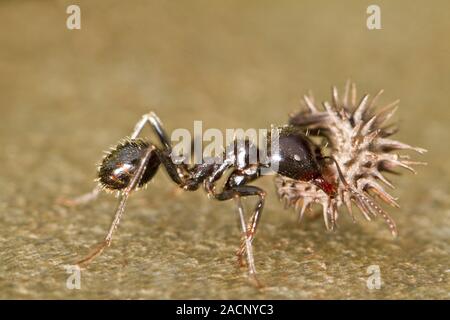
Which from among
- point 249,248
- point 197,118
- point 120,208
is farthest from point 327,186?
point 197,118

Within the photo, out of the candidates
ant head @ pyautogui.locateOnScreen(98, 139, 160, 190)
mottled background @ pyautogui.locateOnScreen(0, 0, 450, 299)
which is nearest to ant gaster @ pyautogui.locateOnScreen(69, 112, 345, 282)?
ant head @ pyautogui.locateOnScreen(98, 139, 160, 190)

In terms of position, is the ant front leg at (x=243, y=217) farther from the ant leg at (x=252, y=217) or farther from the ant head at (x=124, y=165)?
the ant head at (x=124, y=165)

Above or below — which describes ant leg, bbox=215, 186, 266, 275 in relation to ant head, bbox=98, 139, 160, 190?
below

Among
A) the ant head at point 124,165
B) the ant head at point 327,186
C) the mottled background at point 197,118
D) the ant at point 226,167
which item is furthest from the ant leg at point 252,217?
the ant head at point 124,165

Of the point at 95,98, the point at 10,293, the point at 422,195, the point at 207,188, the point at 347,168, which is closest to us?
the point at 10,293

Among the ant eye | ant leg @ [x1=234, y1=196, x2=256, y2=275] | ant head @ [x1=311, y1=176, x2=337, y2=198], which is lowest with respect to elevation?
ant leg @ [x1=234, y1=196, x2=256, y2=275]

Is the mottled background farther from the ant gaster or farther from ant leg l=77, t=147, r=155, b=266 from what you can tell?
the ant gaster

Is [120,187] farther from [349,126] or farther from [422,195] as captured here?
[422,195]
